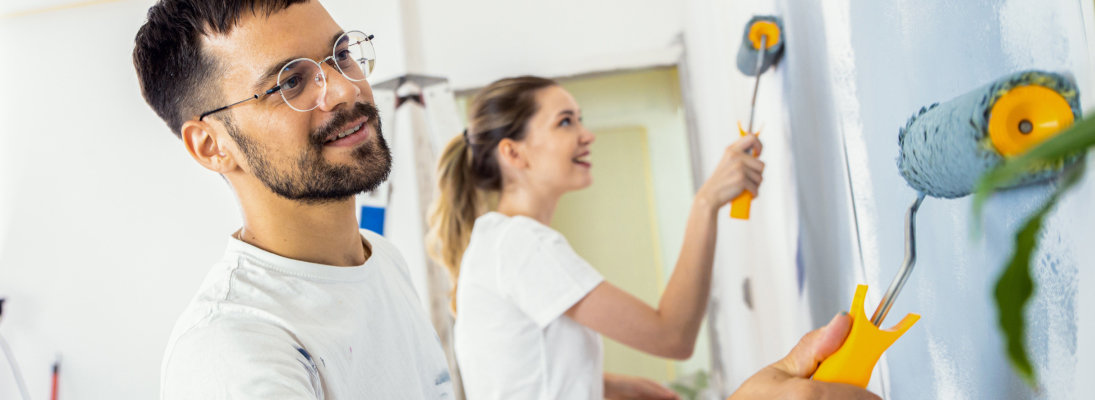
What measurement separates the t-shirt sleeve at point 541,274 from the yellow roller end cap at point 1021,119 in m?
0.75

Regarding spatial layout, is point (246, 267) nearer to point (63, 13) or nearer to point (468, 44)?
point (468, 44)

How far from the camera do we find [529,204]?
4.33 ft

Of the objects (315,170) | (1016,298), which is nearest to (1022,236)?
(1016,298)

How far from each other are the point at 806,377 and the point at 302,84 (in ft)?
2.06

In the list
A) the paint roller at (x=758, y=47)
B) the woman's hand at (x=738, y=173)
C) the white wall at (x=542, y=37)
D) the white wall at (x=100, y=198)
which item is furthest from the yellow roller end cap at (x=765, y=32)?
the white wall at (x=100, y=198)

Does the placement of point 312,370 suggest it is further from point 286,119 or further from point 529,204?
point 529,204

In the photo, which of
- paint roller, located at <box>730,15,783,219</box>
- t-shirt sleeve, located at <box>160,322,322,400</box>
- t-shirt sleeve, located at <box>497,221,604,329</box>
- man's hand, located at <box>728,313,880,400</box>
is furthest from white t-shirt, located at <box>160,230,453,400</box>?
paint roller, located at <box>730,15,783,219</box>

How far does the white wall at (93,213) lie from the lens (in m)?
2.43

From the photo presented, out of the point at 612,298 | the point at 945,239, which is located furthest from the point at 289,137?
the point at 945,239

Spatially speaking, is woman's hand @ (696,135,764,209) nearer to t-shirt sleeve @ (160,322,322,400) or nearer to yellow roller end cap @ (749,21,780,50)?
yellow roller end cap @ (749,21,780,50)

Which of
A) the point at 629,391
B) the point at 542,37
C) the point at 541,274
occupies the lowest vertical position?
the point at 629,391

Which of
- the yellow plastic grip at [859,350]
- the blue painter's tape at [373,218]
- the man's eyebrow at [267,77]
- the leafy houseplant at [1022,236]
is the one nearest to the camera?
the leafy houseplant at [1022,236]

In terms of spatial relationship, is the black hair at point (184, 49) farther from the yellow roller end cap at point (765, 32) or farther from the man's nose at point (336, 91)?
the yellow roller end cap at point (765, 32)

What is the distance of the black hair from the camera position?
0.74 metres
